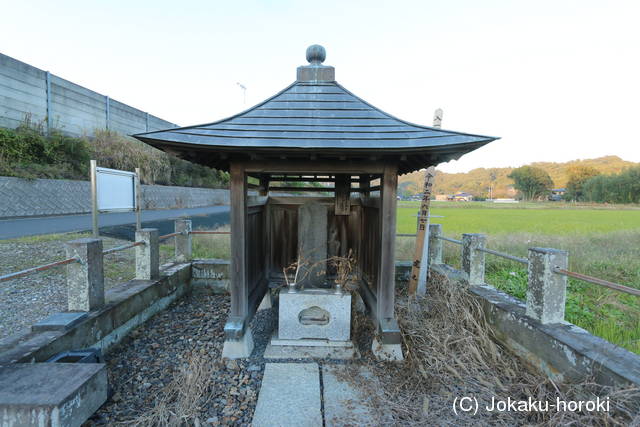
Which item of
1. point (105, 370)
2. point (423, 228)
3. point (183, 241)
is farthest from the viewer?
point (183, 241)

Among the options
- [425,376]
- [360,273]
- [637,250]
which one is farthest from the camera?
[637,250]

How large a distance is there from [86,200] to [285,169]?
11.5m

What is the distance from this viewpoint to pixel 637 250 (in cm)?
764

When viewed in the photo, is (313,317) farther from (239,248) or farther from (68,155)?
(68,155)

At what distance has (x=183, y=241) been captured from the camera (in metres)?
5.64

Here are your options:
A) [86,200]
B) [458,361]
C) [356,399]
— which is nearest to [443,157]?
[458,361]

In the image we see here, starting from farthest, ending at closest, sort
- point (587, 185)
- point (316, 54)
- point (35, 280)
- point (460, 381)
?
point (587, 185), point (35, 280), point (316, 54), point (460, 381)

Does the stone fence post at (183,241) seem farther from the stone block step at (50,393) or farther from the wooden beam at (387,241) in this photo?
the wooden beam at (387,241)

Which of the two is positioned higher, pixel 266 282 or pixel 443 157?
pixel 443 157

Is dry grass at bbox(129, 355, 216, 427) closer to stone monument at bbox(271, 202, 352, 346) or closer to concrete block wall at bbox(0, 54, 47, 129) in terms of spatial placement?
stone monument at bbox(271, 202, 352, 346)

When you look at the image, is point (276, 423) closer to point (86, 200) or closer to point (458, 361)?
point (458, 361)

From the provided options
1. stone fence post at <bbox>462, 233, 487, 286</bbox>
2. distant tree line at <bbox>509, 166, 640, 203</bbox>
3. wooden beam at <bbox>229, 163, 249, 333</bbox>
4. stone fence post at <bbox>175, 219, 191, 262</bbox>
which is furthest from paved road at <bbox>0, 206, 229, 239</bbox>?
distant tree line at <bbox>509, 166, 640, 203</bbox>

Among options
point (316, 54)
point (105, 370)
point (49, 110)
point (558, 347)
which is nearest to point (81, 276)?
point (105, 370)

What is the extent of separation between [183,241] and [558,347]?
19.3 ft
